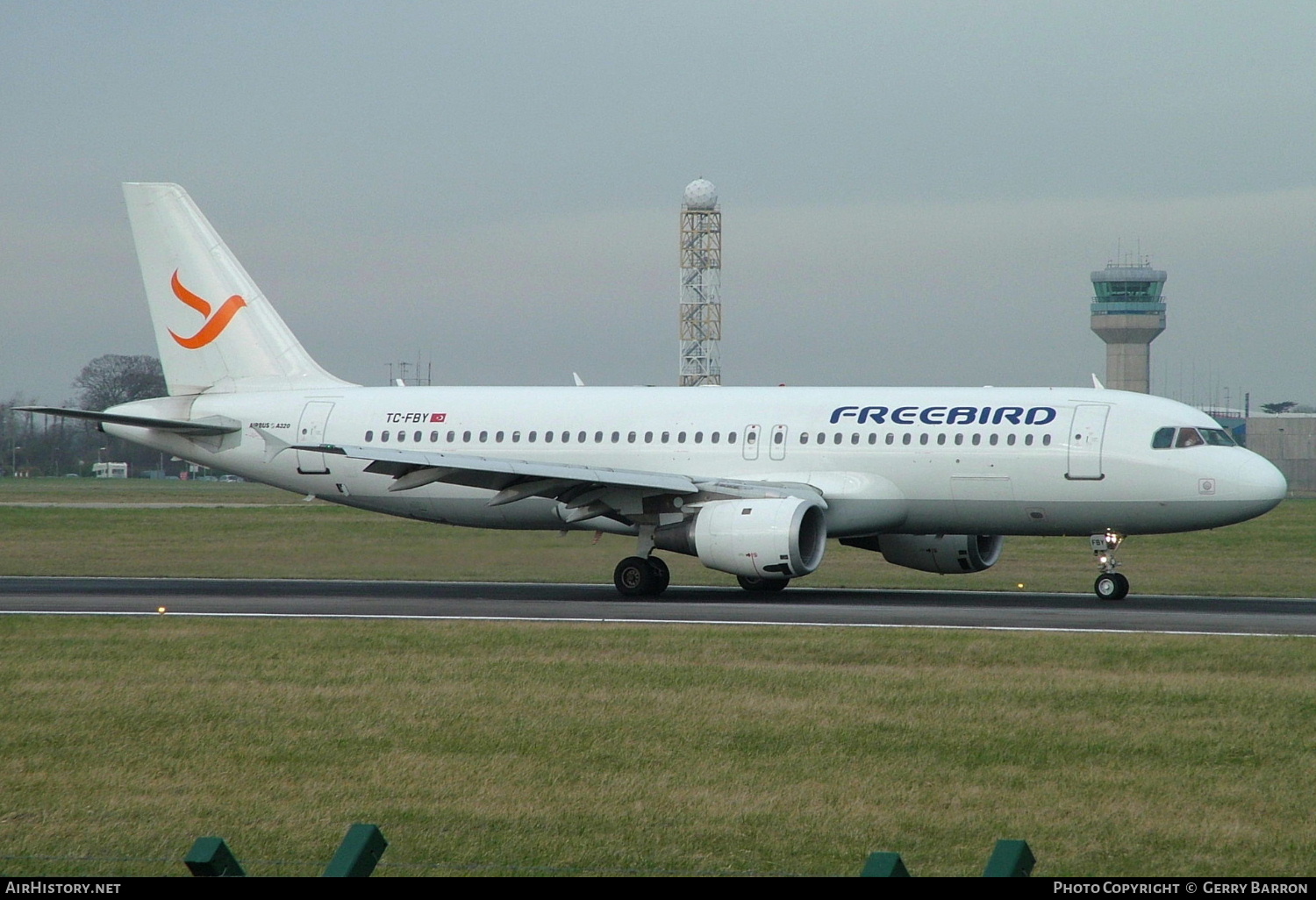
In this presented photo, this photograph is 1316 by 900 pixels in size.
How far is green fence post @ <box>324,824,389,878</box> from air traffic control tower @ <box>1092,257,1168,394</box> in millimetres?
137892

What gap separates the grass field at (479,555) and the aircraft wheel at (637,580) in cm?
184

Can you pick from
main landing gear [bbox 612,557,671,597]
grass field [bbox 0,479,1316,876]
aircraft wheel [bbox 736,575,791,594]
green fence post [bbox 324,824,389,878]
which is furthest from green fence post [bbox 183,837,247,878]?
aircraft wheel [bbox 736,575,791,594]

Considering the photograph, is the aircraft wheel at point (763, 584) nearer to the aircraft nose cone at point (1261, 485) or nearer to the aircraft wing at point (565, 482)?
the aircraft wing at point (565, 482)

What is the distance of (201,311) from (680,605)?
13967 millimetres

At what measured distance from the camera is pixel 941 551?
2883 centimetres

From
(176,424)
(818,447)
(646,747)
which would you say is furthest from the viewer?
(176,424)

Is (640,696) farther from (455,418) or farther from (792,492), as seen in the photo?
(455,418)

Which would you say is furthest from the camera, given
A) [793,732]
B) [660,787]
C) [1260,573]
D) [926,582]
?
[1260,573]

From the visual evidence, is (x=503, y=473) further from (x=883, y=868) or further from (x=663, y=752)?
(x=883, y=868)

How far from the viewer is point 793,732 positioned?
43.8 feet

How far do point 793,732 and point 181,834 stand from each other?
17.6ft

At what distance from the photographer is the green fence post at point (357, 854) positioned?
5.55 metres

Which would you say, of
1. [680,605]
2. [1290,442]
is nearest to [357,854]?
[680,605]

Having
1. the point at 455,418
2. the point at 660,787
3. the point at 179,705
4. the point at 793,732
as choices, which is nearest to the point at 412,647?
the point at 179,705
